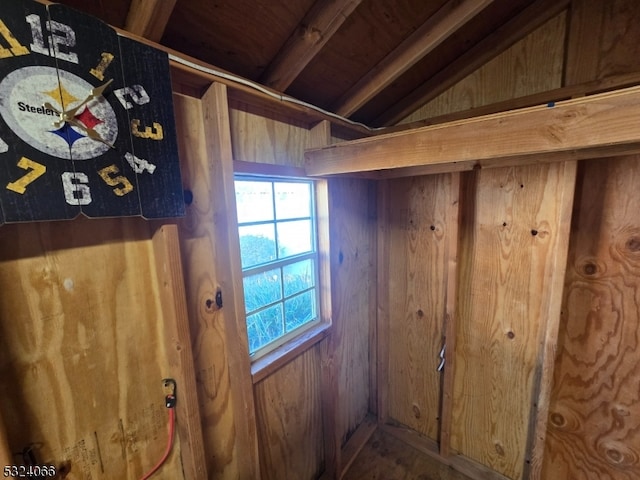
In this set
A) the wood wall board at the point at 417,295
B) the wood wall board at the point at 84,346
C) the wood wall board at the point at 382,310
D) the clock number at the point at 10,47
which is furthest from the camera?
the wood wall board at the point at 382,310

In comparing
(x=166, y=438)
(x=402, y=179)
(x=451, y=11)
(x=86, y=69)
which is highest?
(x=451, y=11)

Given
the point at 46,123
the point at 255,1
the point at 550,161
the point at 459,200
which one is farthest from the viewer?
the point at 459,200

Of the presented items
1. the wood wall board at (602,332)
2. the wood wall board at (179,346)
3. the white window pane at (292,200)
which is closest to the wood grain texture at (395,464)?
the wood wall board at (602,332)

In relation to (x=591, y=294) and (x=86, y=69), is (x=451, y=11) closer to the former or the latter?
(x=86, y=69)

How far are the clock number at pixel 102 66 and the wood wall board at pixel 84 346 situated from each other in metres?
0.36

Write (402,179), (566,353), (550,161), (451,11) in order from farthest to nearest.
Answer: (402,179) → (566,353) → (550,161) → (451,11)

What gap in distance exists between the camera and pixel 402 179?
1729 mm

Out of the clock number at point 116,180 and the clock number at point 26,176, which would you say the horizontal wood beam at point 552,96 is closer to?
the clock number at point 116,180

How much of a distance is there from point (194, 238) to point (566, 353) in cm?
189

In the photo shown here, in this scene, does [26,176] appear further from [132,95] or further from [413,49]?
[413,49]

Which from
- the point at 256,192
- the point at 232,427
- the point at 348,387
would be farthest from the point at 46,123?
the point at 348,387

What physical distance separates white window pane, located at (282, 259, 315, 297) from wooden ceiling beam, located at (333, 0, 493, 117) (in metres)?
0.90

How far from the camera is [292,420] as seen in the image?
1.39 m

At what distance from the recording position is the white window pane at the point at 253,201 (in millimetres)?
1129
